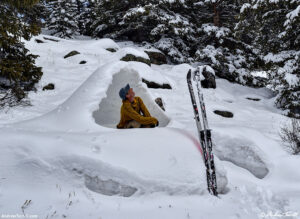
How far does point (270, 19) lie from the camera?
417 inches

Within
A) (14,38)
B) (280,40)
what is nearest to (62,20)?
(14,38)

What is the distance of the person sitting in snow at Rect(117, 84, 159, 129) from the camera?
502 cm

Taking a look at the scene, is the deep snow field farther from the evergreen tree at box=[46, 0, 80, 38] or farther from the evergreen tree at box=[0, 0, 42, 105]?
the evergreen tree at box=[46, 0, 80, 38]

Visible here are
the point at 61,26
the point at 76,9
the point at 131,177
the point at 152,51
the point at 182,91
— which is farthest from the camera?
the point at 76,9

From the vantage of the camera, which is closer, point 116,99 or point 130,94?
point 130,94

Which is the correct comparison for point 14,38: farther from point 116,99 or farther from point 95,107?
point 95,107

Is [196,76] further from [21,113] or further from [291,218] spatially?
[21,113]

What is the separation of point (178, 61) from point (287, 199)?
14617mm

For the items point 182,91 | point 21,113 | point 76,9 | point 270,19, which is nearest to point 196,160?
point 21,113

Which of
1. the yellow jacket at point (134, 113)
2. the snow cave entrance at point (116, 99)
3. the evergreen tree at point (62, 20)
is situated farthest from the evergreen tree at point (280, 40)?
the evergreen tree at point (62, 20)

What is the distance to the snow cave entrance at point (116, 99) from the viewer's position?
266 inches

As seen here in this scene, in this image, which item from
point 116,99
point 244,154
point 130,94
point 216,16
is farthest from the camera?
point 216,16

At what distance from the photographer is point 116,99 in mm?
7438

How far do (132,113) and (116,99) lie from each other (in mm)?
2520
